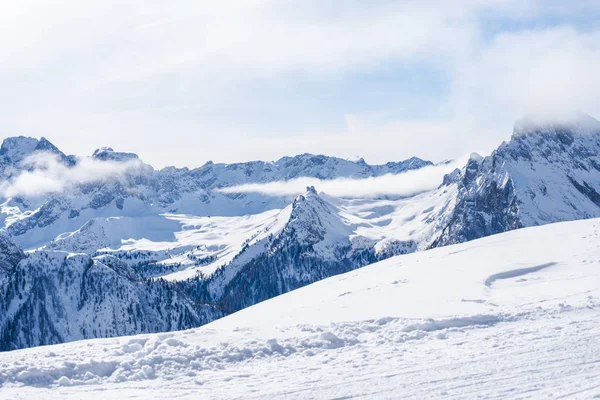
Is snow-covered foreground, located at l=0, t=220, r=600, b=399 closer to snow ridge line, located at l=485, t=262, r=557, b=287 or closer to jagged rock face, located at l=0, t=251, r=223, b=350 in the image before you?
snow ridge line, located at l=485, t=262, r=557, b=287

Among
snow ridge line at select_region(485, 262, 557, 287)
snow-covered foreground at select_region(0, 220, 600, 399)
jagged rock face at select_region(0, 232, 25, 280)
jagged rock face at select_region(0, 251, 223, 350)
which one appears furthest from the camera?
jagged rock face at select_region(0, 232, 25, 280)

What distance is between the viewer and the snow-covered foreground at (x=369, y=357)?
1816 cm

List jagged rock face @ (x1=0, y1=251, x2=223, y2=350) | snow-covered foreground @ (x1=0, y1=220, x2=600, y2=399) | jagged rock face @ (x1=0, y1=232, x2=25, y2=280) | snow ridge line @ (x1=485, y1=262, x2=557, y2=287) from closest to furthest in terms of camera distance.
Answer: snow-covered foreground @ (x1=0, y1=220, x2=600, y2=399), snow ridge line @ (x1=485, y1=262, x2=557, y2=287), jagged rock face @ (x1=0, y1=251, x2=223, y2=350), jagged rock face @ (x1=0, y1=232, x2=25, y2=280)

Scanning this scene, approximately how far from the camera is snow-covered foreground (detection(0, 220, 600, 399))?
1816 cm

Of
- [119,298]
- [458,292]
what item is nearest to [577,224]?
[458,292]

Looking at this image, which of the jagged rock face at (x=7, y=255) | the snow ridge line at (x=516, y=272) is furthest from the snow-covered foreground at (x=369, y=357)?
the jagged rock face at (x=7, y=255)

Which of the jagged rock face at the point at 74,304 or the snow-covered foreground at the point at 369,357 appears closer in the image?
the snow-covered foreground at the point at 369,357

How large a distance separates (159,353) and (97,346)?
268cm

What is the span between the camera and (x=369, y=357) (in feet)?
72.2

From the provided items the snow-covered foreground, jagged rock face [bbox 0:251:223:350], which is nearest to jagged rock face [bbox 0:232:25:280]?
jagged rock face [bbox 0:251:223:350]

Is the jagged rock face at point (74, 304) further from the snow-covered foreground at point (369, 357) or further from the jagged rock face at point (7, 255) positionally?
the snow-covered foreground at point (369, 357)

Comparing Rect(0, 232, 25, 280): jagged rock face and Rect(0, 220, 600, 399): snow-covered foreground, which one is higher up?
Rect(0, 232, 25, 280): jagged rock face

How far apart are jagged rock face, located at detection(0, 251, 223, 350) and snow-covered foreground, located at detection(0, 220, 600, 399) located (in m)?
116

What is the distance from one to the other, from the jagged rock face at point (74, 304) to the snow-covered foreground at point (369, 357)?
11642 cm
